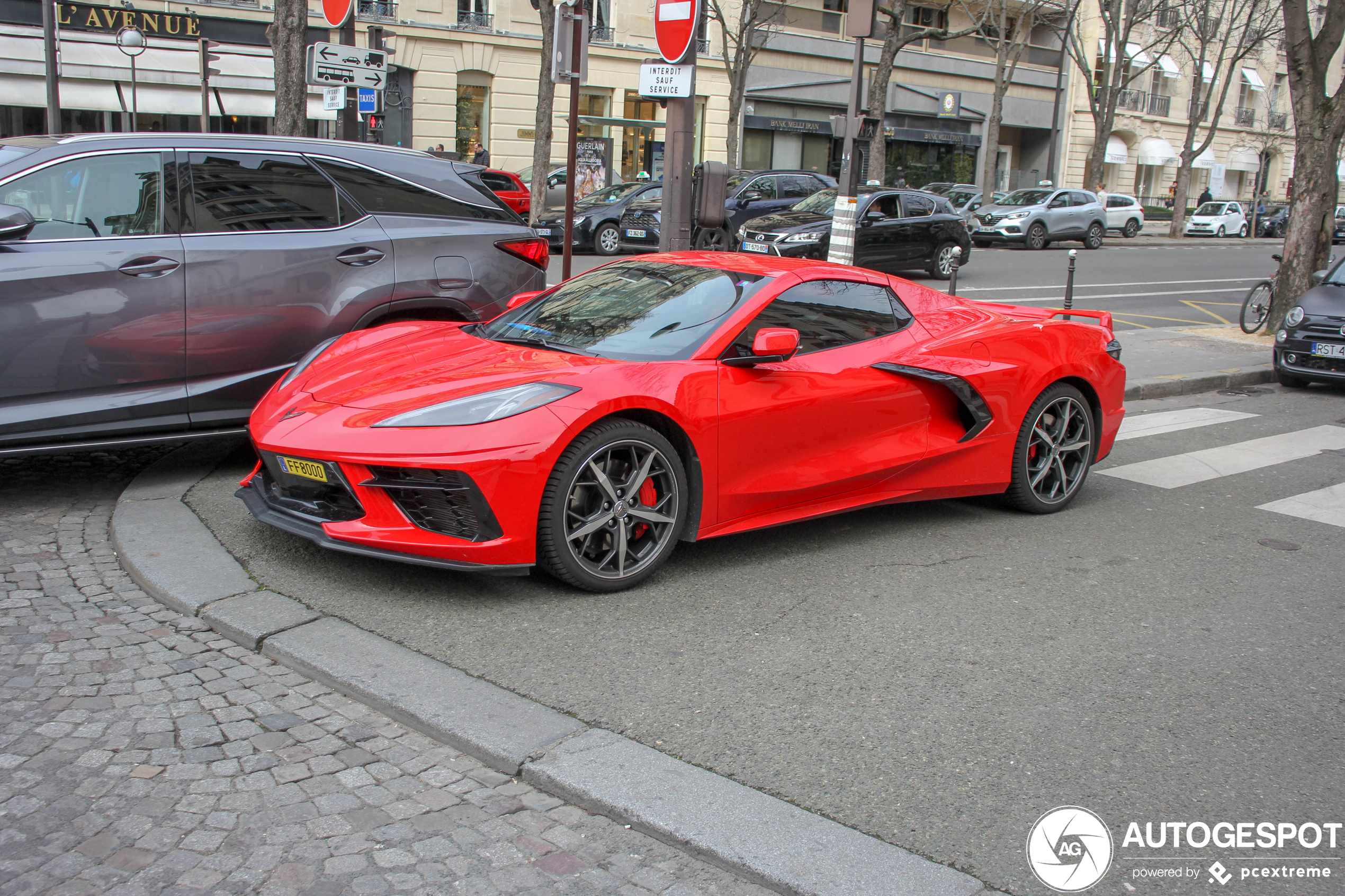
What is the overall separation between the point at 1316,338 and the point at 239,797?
35.2 ft

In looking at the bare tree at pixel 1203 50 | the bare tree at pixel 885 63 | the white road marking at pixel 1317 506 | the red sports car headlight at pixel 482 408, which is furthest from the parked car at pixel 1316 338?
the bare tree at pixel 1203 50

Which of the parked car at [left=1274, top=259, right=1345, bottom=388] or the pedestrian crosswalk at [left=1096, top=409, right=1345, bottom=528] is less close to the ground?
the parked car at [left=1274, top=259, right=1345, bottom=388]

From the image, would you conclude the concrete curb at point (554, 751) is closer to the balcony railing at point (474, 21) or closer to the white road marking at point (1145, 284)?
the white road marking at point (1145, 284)

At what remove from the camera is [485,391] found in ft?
14.6

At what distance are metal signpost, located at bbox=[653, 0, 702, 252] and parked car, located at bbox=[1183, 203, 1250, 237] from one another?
127 ft

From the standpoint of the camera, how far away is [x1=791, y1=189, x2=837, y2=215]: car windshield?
1955 cm

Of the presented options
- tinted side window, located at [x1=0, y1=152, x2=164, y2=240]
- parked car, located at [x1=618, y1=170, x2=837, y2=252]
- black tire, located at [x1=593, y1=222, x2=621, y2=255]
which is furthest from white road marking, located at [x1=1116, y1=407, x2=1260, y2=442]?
black tire, located at [x1=593, y1=222, x2=621, y2=255]

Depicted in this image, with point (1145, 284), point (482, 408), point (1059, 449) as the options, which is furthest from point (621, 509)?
point (1145, 284)

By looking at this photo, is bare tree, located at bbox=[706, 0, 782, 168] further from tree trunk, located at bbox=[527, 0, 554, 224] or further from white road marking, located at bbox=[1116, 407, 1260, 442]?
white road marking, located at bbox=[1116, 407, 1260, 442]

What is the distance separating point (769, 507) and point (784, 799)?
2042 millimetres

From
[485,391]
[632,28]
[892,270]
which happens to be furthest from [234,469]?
[632,28]

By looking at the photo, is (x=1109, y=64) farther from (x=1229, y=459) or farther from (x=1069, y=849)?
(x=1069, y=849)

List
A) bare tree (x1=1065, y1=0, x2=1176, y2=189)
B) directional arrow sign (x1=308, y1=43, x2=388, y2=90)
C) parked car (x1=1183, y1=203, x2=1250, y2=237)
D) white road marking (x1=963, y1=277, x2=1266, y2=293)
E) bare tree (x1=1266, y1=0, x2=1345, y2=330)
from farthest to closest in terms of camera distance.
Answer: parked car (x1=1183, y1=203, x2=1250, y2=237)
bare tree (x1=1065, y1=0, x2=1176, y2=189)
white road marking (x1=963, y1=277, x2=1266, y2=293)
bare tree (x1=1266, y1=0, x2=1345, y2=330)
directional arrow sign (x1=308, y1=43, x2=388, y2=90)

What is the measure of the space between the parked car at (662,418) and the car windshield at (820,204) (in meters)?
13.7
